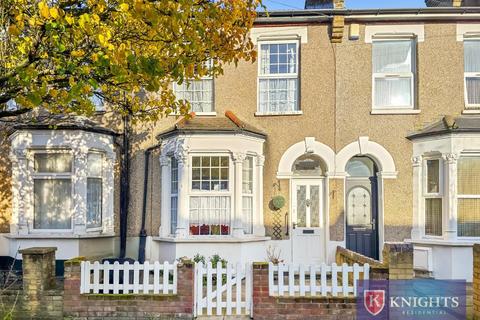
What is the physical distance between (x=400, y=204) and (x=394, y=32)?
428 centimetres

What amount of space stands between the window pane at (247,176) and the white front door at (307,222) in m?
1.14

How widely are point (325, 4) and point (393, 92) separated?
340 cm

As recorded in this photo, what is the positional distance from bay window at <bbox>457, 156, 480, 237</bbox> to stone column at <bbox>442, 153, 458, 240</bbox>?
0.17 meters

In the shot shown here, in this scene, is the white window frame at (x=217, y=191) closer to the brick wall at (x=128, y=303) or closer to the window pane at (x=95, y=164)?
the window pane at (x=95, y=164)

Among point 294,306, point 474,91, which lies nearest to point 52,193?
point 294,306

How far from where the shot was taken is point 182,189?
999cm

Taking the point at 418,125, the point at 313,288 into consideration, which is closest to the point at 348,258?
the point at 313,288

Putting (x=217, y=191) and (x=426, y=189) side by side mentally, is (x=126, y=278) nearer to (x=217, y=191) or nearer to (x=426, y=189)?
(x=217, y=191)

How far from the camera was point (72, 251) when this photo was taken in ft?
32.2

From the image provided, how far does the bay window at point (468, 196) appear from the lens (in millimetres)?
9664

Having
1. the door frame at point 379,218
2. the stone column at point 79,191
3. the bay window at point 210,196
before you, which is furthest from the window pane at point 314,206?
the stone column at point 79,191

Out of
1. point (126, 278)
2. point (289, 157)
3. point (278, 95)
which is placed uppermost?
point (278, 95)

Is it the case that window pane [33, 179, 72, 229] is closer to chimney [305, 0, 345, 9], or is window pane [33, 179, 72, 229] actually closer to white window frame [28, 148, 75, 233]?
white window frame [28, 148, 75, 233]

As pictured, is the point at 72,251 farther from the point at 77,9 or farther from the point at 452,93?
the point at 452,93
